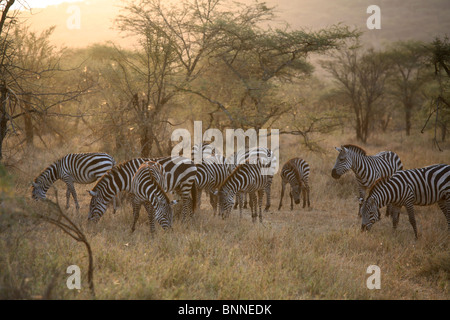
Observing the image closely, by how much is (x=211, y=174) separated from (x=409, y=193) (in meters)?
4.39

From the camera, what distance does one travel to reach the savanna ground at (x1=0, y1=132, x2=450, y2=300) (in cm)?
414

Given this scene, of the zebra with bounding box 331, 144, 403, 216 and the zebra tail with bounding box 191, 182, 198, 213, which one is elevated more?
the zebra with bounding box 331, 144, 403, 216

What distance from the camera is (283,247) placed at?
6031mm

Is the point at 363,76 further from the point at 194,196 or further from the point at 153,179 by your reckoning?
the point at 153,179

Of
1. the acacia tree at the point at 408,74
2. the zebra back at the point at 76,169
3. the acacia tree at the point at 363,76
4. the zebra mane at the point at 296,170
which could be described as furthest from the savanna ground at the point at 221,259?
the acacia tree at the point at 408,74

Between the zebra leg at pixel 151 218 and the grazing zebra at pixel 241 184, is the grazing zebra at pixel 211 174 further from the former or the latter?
the zebra leg at pixel 151 218

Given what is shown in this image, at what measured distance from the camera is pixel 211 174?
8766 mm

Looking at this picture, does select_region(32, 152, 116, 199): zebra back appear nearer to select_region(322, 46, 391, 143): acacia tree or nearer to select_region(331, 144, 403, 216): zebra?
select_region(331, 144, 403, 216): zebra

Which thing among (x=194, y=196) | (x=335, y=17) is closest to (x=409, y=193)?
(x=194, y=196)

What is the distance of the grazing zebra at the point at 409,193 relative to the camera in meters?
6.86

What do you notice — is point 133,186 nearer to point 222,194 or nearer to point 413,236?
point 222,194

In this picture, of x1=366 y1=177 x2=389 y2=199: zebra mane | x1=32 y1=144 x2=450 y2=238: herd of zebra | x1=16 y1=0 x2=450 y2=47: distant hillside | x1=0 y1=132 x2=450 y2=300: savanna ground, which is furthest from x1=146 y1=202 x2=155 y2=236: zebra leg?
x1=16 y1=0 x2=450 y2=47: distant hillside

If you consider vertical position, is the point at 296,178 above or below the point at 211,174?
below
